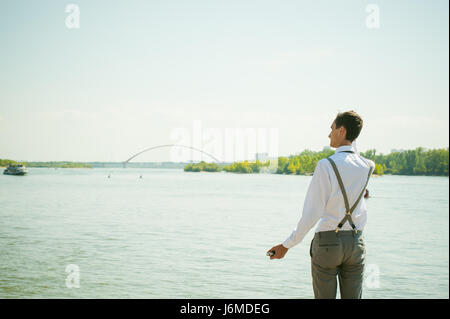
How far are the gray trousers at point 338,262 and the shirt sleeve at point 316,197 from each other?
0.11 meters

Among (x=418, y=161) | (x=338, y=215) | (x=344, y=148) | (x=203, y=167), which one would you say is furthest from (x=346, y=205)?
(x=203, y=167)

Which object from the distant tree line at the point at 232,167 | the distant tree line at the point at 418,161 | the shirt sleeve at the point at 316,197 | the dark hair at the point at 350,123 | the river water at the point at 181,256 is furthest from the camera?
the distant tree line at the point at 232,167

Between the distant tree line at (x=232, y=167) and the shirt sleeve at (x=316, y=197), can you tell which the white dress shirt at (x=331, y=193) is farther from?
the distant tree line at (x=232, y=167)

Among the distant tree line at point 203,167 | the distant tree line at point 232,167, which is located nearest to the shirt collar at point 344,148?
the distant tree line at point 232,167

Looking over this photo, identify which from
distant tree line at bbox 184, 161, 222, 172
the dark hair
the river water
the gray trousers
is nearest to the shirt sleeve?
the gray trousers

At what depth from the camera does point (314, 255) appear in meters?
2.44

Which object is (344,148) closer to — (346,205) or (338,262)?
(346,205)

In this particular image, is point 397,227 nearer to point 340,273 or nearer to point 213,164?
point 340,273

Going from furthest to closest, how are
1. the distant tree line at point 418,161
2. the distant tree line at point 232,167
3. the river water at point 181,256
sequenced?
the distant tree line at point 232,167 → the distant tree line at point 418,161 → the river water at point 181,256

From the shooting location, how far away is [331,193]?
2340mm

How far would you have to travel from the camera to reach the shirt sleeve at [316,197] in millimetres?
2311

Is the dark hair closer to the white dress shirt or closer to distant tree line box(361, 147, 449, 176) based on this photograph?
the white dress shirt

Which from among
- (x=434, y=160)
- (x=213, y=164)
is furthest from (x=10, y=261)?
(x=213, y=164)
